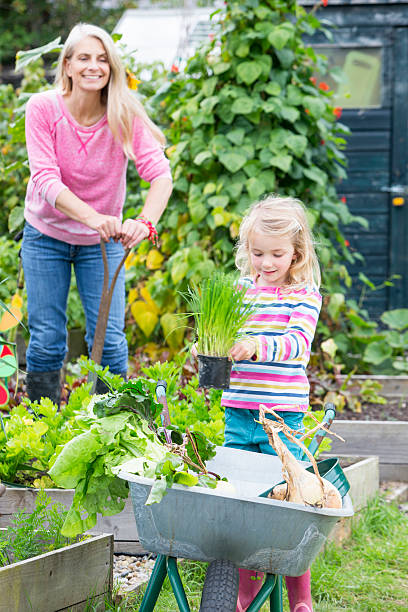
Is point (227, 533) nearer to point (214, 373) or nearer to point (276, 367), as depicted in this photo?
point (214, 373)

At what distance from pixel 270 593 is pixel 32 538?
70 centimetres

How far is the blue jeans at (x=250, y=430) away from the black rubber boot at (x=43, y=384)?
105 centimetres

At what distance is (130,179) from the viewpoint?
18.4ft

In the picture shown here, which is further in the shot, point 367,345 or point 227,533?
point 367,345

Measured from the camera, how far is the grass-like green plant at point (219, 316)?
1899 mm

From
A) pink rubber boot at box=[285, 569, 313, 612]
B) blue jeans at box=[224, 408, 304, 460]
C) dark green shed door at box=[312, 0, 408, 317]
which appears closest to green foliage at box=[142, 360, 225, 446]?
blue jeans at box=[224, 408, 304, 460]

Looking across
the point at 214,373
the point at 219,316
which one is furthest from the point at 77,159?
the point at 214,373

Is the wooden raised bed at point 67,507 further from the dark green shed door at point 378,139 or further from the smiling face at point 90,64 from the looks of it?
the dark green shed door at point 378,139

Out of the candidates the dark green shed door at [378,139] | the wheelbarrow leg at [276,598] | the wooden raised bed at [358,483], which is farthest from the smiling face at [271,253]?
the dark green shed door at [378,139]

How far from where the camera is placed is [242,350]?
1896mm

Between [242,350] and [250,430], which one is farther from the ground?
[242,350]

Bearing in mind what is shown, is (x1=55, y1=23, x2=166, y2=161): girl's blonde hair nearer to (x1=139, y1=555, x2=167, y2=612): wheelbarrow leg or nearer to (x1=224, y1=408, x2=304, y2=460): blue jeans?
(x1=224, y1=408, x2=304, y2=460): blue jeans

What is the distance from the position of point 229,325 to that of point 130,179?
3.85m

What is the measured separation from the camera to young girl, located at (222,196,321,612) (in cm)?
213
